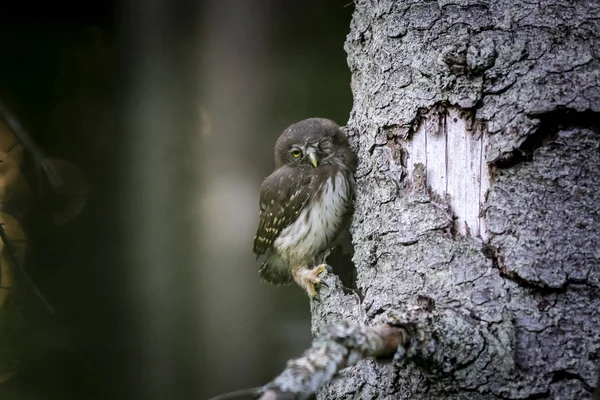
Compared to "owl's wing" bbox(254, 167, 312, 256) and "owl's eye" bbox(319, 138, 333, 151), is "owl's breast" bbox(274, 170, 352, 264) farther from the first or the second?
"owl's eye" bbox(319, 138, 333, 151)

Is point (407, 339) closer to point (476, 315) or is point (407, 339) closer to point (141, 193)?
point (476, 315)

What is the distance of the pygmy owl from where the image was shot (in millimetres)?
1980

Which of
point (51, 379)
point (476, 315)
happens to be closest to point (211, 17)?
point (51, 379)

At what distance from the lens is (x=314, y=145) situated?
2203 mm

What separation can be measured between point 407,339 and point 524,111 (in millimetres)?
563

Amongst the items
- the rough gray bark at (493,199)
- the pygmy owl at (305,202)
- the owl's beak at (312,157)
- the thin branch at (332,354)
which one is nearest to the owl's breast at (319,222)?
the pygmy owl at (305,202)

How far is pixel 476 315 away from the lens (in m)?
1.30

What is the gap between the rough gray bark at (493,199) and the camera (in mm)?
1254

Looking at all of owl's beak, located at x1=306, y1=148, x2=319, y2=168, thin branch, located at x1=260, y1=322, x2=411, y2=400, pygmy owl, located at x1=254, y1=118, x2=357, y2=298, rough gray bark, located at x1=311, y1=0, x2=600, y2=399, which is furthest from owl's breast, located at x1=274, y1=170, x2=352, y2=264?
thin branch, located at x1=260, y1=322, x2=411, y2=400

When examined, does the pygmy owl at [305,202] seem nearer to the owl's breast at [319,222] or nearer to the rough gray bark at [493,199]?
the owl's breast at [319,222]

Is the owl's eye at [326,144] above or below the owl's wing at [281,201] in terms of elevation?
above

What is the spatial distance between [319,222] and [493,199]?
799mm

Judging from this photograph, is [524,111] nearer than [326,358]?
No

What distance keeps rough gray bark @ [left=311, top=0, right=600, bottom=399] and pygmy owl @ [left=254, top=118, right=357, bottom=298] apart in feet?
1.26
